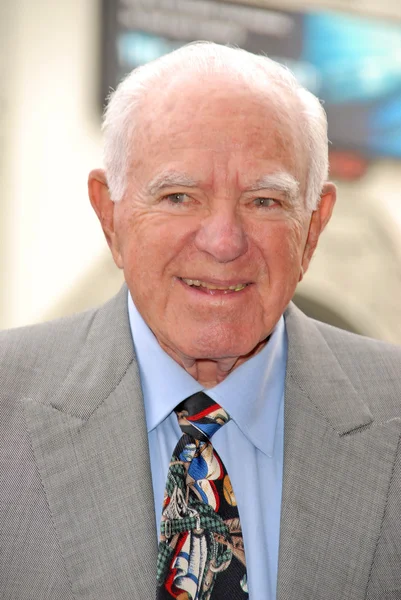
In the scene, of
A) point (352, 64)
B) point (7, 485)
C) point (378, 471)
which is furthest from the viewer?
point (352, 64)

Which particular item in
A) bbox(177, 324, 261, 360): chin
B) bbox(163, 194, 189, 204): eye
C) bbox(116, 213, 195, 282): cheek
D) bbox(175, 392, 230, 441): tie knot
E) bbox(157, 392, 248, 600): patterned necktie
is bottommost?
bbox(157, 392, 248, 600): patterned necktie

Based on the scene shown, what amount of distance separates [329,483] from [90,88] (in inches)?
216

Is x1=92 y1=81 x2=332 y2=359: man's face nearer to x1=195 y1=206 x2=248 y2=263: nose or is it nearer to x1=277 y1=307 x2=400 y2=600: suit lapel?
x1=195 y1=206 x2=248 y2=263: nose

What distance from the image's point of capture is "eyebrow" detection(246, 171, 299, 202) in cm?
194

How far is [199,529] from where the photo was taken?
73.0 inches

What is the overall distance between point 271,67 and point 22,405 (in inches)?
37.9

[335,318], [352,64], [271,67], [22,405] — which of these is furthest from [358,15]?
[22,405]

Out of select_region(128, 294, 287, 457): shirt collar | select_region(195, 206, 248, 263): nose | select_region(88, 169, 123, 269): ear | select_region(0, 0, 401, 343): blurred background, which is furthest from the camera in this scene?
select_region(0, 0, 401, 343): blurred background

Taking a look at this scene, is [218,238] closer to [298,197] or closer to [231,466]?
[298,197]

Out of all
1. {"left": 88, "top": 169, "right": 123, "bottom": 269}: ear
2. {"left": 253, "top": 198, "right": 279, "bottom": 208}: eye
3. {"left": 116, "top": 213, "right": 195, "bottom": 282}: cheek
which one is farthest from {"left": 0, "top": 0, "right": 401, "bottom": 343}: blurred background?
{"left": 253, "top": 198, "right": 279, "bottom": 208}: eye

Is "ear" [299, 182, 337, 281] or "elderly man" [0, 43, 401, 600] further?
"ear" [299, 182, 337, 281]


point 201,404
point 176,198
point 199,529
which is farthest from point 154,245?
point 199,529

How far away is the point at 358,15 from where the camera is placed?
7555mm

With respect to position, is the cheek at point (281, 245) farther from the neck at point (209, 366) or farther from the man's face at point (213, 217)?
the neck at point (209, 366)
